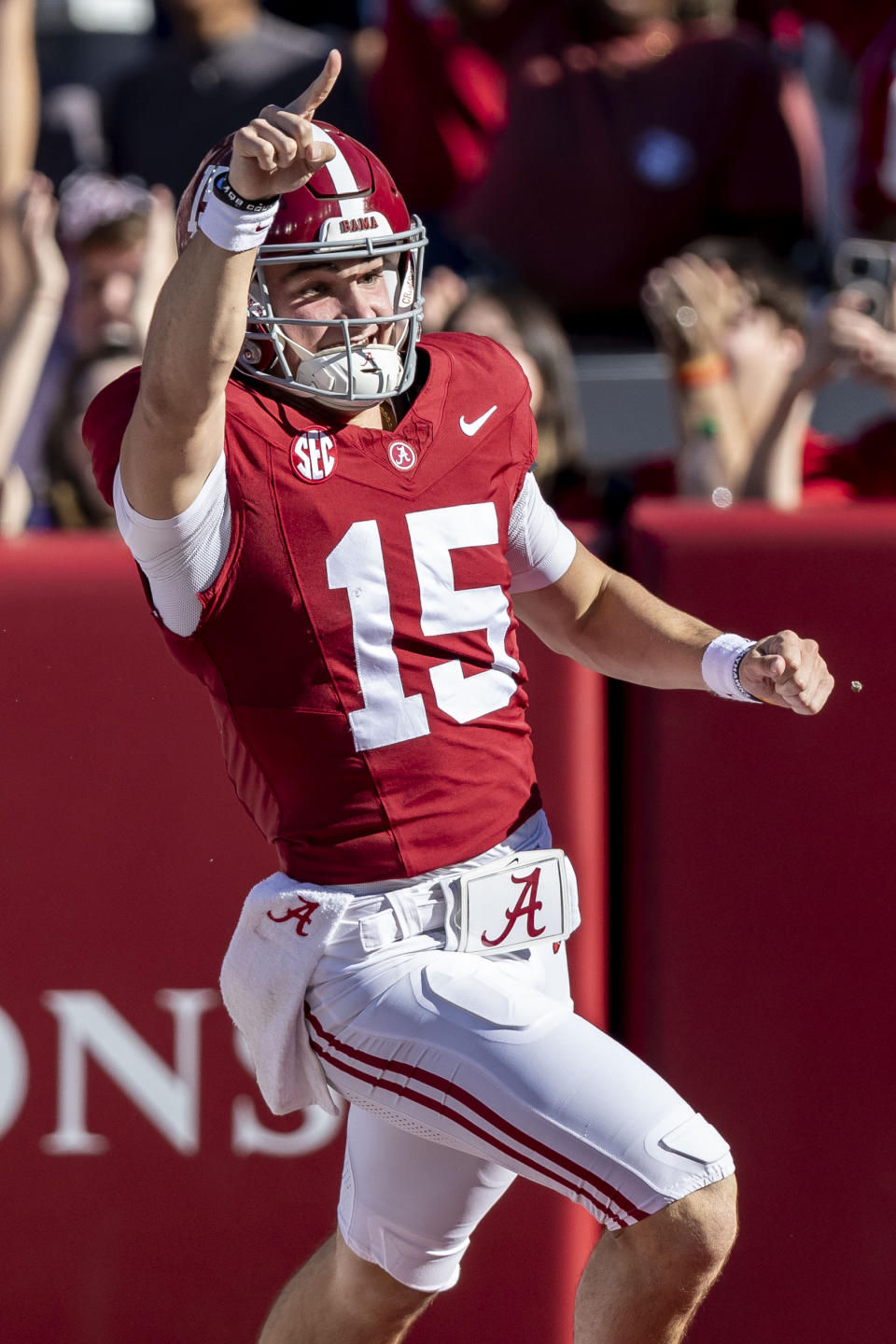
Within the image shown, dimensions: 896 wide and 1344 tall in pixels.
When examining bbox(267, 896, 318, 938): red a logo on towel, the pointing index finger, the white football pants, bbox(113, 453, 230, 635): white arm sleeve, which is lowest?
the white football pants

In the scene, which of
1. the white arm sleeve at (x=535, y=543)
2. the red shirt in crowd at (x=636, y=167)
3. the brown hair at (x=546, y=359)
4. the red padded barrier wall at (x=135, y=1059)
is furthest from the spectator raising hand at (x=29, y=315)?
the white arm sleeve at (x=535, y=543)

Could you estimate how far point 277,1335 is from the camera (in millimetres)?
2723

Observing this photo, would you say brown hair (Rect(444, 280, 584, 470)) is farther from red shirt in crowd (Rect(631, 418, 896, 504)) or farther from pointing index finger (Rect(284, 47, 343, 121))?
pointing index finger (Rect(284, 47, 343, 121))

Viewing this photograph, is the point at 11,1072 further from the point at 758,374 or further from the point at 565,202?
the point at 565,202

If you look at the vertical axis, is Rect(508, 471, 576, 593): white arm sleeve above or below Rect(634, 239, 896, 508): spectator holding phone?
above

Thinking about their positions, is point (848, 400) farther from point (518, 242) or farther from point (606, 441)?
point (518, 242)

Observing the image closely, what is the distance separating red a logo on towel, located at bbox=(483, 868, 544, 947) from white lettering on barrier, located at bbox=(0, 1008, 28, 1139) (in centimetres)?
112

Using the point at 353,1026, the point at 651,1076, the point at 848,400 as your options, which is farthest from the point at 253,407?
the point at 848,400

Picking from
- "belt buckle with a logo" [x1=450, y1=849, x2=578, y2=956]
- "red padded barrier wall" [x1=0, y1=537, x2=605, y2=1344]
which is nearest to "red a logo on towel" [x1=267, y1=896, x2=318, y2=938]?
"belt buckle with a logo" [x1=450, y1=849, x2=578, y2=956]

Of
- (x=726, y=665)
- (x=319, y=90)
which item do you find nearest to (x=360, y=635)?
(x=726, y=665)

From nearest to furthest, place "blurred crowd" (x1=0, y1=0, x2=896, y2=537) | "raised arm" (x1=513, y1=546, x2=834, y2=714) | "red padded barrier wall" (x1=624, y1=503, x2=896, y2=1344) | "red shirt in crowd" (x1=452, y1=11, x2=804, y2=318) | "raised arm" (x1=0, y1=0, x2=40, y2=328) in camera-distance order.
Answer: "raised arm" (x1=513, y1=546, x2=834, y2=714)
"red padded barrier wall" (x1=624, y1=503, x2=896, y2=1344)
"blurred crowd" (x1=0, y1=0, x2=896, y2=537)
"red shirt in crowd" (x1=452, y1=11, x2=804, y2=318)
"raised arm" (x1=0, y1=0, x2=40, y2=328)

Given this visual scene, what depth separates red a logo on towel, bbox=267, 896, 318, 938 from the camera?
2477 millimetres

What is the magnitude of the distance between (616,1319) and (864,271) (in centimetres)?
264

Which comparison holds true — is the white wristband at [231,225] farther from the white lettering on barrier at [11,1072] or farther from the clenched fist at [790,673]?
the white lettering on barrier at [11,1072]
